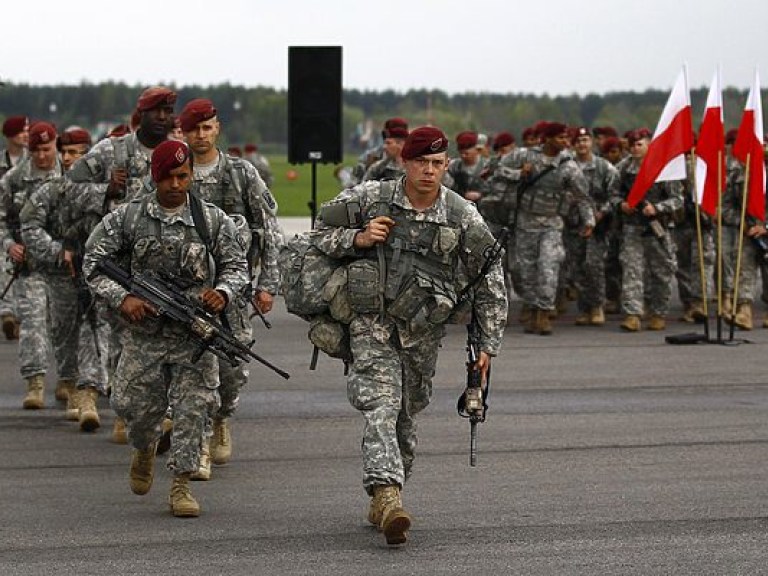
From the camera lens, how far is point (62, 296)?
13.6 metres

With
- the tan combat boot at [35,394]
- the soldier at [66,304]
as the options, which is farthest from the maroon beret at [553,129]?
the soldier at [66,304]

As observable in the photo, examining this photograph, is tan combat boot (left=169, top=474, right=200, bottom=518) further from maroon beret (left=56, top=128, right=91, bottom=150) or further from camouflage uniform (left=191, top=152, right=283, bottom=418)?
maroon beret (left=56, top=128, right=91, bottom=150)

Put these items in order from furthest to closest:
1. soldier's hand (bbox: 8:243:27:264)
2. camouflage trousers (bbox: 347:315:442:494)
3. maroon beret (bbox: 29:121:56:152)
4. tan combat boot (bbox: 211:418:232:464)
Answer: maroon beret (bbox: 29:121:56:152) < soldier's hand (bbox: 8:243:27:264) < tan combat boot (bbox: 211:418:232:464) < camouflage trousers (bbox: 347:315:442:494)

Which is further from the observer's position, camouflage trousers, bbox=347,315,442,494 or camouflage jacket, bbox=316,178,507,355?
camouflage jacket, bbox=316,178,507,355

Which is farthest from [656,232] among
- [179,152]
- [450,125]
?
[450,125]

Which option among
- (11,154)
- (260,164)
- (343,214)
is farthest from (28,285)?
(260,164)

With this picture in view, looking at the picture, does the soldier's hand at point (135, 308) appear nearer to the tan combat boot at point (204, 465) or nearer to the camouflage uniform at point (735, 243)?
the tan combat boot at point (204, 465)

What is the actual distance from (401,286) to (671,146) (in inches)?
375

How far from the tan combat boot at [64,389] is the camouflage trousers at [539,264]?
607cm

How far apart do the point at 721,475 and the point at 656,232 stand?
8636 millimetres

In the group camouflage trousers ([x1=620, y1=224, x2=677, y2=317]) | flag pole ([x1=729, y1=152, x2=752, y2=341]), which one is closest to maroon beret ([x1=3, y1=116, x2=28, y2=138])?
camouflage trousers ([x1=620, y1=224, x2=677, y2=317])

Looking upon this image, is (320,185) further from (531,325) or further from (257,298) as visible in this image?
(257,298)

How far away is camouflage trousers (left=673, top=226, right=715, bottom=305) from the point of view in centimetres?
2072

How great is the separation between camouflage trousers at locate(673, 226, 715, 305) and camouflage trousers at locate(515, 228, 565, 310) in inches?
75.8
